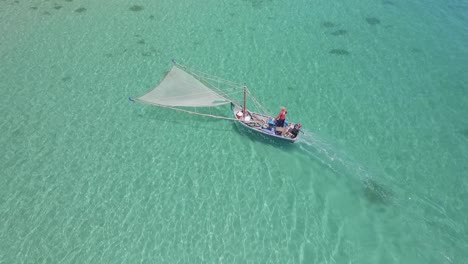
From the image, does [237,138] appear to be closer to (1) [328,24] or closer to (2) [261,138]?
(2) [261,138]

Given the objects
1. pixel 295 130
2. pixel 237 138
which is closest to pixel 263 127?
pixel 237 138

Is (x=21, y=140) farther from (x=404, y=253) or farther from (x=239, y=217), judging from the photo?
(x=404, y=253)

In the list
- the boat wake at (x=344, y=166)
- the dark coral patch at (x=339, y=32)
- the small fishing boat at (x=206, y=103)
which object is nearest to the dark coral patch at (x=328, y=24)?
the dark coral patch at (x=339, y=32)

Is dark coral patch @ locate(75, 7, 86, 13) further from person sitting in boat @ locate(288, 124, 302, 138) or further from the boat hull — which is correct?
person sitting in boat @ locate(288, 124, 302, 138)

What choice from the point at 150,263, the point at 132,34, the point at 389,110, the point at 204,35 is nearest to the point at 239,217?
the point at 150,263

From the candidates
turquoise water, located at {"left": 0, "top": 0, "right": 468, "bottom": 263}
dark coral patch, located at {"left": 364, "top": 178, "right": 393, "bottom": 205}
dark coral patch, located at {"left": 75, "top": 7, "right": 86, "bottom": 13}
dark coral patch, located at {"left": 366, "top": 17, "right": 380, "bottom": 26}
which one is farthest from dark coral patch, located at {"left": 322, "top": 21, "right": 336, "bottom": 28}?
dark coral patch, located at {"left": 75, "top": 7, "right": 86, "bottom": 13}
